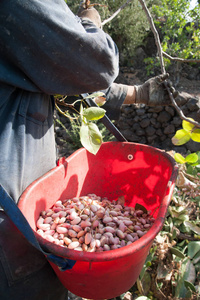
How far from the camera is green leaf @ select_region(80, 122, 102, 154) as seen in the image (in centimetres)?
80

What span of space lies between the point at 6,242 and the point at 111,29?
573cm

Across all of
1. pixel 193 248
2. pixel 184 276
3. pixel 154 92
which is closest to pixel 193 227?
pixel 193 248

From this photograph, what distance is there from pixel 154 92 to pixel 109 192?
0.54 meters

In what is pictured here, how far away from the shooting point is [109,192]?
1.23 meters

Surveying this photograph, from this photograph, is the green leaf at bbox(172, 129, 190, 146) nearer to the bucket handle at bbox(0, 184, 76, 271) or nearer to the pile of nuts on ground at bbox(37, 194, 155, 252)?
the pile of nuts on ground at bbox(37, 194, 155, 252)

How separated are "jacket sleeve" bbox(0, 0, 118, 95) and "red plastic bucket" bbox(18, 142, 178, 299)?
0.33m

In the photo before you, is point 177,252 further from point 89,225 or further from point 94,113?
point 94,113

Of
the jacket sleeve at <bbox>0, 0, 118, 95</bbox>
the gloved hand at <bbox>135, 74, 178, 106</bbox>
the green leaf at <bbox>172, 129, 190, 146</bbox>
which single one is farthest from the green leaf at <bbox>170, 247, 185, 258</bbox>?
the jacket sleeve at <bbox>0, 0, 118, 95</bbox>

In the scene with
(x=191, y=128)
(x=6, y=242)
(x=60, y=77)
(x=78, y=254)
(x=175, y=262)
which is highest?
(x=60, y=77)

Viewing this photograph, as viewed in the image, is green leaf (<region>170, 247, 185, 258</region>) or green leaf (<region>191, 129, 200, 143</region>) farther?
green leaf (<region>170, 247, 185, 258</region>)

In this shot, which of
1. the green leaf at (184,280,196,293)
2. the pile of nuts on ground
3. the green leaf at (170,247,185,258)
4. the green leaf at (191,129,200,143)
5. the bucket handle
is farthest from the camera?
the green leaf at (170,247,185,258)

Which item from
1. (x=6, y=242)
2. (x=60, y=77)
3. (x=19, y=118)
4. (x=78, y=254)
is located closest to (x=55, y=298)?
(x=6, y=242)

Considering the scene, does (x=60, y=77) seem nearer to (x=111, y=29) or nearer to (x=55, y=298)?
(x=55, y=298)

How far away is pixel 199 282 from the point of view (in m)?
1.22
